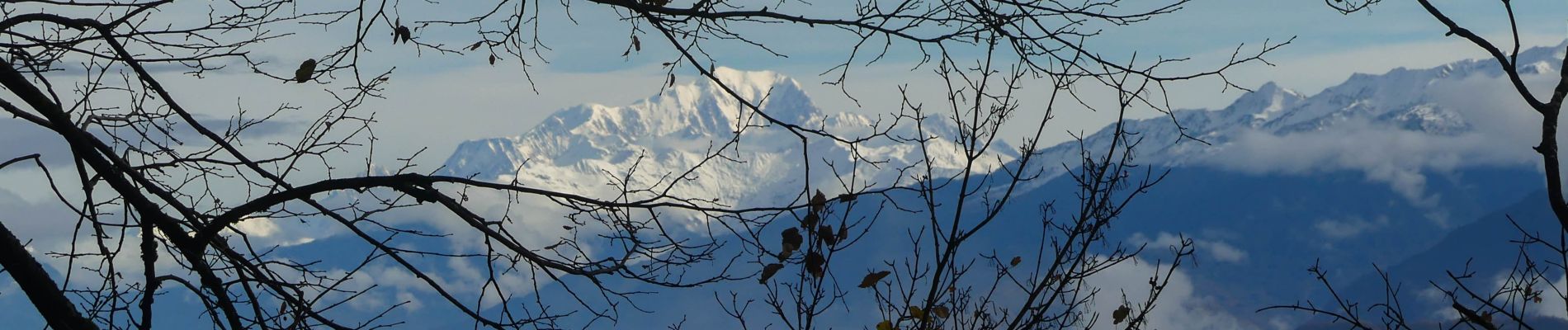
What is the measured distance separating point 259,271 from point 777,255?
276cm


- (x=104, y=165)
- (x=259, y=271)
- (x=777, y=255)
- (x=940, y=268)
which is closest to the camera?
(x=777, y=255)

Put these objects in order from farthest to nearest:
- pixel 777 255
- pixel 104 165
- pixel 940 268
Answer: pixel 104 165 → pixel 940 268 → pixel 777 255

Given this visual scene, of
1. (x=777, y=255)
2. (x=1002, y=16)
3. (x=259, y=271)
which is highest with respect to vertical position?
(x=1002, y=16)

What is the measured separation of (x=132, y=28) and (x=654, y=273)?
8.71 ft

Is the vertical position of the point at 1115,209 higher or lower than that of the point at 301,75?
lower

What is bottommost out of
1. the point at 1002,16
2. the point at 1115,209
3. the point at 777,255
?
the point at 777,255

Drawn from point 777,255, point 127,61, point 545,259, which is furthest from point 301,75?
point 777,255

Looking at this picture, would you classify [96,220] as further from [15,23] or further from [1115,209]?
[1115,209]

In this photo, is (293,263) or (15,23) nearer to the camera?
(15,23)

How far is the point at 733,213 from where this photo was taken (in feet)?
16.0

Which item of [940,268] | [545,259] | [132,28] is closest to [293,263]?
[132,28]

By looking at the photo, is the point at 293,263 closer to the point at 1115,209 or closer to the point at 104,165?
the point at 104,165

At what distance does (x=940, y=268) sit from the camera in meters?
5.06

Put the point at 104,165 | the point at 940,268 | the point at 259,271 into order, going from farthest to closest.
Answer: the point at 259,271
the point at 104,165
the point at 940,268
